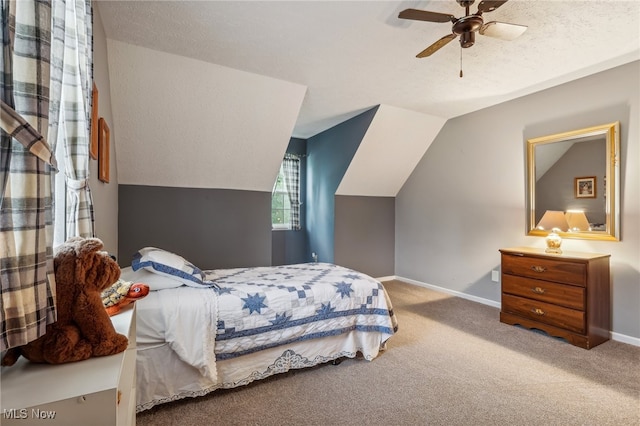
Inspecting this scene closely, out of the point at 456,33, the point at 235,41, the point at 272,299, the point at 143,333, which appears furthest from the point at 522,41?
the point at 143,333

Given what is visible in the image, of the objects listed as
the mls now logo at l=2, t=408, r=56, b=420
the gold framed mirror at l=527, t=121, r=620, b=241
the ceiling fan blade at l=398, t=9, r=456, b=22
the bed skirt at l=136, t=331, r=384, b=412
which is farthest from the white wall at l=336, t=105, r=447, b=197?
the mls now logo at l=2, t=408, r=56, b=420

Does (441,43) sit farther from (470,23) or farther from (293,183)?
(293,183)

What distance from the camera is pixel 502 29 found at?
192 centimetres

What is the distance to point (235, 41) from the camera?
2.40 metres

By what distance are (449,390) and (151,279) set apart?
2.07m

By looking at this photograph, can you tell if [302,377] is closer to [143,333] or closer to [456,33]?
[143,333]

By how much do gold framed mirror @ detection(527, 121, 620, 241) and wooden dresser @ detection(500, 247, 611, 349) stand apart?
34 cm

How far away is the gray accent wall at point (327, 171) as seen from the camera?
428 cm

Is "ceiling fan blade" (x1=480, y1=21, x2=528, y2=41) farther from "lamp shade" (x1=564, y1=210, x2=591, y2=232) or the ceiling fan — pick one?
"lamp shade" (x1=564, y1=210, x2=591, y2=232)

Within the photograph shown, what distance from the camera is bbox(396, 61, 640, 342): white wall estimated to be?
2697 mm

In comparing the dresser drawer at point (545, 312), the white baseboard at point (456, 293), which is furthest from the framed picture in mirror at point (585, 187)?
the white baseboard at point (456, 293)

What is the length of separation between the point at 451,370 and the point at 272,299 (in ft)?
4.64

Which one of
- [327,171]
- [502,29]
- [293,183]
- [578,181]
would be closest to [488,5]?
[502,29]

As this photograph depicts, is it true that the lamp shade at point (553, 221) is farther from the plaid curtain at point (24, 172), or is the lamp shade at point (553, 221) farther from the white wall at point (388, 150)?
the plaid curtain at point (24, 172)
